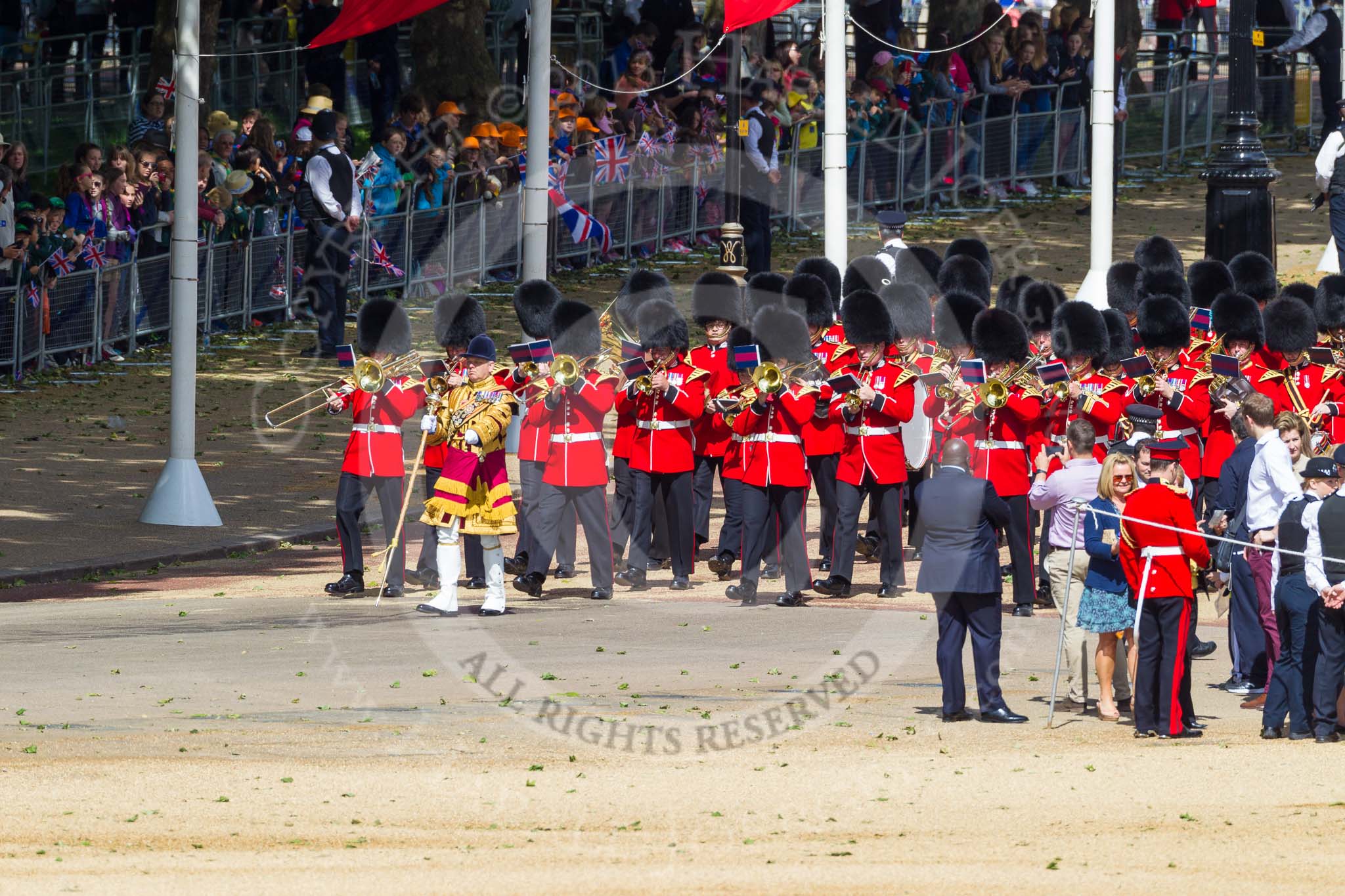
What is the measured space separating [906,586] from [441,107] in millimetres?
10334

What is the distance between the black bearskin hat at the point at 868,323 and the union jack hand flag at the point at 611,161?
8.46m

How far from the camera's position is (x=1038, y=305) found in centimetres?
1352

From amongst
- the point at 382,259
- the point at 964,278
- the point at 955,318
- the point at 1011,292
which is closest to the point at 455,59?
the point at 382,259

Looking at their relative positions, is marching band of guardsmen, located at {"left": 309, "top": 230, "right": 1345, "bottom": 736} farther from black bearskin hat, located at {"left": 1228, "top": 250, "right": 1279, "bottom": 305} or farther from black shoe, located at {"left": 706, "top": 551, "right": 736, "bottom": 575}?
black bearskin hat, located at {"left": 1228, "top": 250, "right": 1279, "bottom": 305}

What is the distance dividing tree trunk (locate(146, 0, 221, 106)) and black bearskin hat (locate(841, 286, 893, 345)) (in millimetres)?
9921

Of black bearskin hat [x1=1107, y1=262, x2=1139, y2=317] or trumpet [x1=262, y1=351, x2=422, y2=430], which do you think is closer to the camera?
trumpet [x1=262, y1=351, x2=422, y2=430]

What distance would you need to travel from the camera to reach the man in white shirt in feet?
32.2

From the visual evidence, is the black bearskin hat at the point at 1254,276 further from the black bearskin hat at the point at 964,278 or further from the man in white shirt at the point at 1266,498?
the man in white shirt at the point at 1266,498

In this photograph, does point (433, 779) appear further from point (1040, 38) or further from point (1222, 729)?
point (1040, 38)

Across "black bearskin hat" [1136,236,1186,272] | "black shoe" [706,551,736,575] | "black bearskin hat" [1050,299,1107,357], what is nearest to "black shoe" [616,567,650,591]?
"black shoe" [706,551,736,575]

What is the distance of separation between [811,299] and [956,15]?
13305 mm

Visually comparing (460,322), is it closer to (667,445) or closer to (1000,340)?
(667,445)

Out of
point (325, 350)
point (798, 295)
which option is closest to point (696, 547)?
point (798, 295)

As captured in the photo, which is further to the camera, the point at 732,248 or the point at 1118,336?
the point at 732,248
